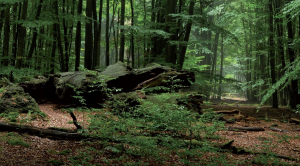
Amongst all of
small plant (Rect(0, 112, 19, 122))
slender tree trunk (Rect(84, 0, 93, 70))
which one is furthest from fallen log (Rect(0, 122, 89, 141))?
slender tree trunk (Rect(84, 0, 93, 70))

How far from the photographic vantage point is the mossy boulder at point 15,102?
19.8 ft

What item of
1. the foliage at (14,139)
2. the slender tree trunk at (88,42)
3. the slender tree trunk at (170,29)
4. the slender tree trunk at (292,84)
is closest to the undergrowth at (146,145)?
the foliage at (14,139)

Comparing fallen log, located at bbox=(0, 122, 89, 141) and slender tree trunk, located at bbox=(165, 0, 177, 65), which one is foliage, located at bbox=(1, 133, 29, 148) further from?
slender tree trunk, located at bbox=(165, 0, 177, 65)

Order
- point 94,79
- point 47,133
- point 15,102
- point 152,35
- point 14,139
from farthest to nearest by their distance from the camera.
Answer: point 152,35 < point 94,79 < point 15,102 < point 47,133 < point 14,139

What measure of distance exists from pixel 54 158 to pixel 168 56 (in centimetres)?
836

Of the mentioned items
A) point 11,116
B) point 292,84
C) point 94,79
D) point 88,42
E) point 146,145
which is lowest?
point 146,145

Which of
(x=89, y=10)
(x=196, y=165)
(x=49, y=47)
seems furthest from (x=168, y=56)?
(x=49, y=47)

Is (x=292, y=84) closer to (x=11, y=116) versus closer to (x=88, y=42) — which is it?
(x=88, y=42)

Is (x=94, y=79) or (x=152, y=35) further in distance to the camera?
(x=152, y=35)

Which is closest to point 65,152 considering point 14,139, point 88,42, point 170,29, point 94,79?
point 14,139

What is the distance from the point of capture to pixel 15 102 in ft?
20.7

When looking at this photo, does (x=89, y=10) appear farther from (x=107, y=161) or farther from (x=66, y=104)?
(x=107, y=161)

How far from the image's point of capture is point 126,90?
8945 mm

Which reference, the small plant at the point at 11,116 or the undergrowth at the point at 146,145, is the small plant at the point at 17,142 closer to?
the undergrowth at the point at 146,145
